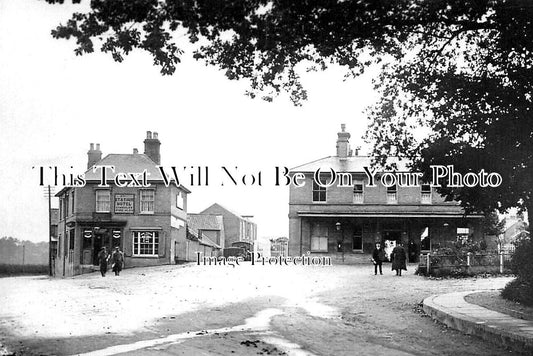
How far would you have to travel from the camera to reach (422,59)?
12.4m

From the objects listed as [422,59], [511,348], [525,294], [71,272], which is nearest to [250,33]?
[422,59]

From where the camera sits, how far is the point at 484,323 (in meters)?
10.9

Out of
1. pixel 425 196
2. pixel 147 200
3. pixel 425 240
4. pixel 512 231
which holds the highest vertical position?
pixel 425 196

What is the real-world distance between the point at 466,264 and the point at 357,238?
1565 centimetres

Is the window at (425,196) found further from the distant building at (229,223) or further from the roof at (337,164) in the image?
the distant building at (229,223)

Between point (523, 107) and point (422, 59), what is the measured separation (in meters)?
2.14

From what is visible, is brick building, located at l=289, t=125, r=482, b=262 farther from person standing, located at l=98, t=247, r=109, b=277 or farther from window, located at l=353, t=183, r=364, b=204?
person standing, located at l=98, t=247, r=109, b=277

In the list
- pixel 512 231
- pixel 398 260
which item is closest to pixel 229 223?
pixel 512 231

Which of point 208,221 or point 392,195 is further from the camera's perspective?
point 208,221

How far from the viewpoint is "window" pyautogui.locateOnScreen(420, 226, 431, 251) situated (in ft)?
130

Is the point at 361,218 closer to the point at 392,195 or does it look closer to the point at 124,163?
the point at 392,195

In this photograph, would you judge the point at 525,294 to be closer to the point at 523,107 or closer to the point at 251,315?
the point at 523,107

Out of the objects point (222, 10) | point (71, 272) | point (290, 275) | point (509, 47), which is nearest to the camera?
point (222, 10)

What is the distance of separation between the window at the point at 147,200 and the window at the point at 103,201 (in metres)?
1.38
